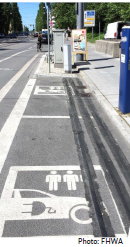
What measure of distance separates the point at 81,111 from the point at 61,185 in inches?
147

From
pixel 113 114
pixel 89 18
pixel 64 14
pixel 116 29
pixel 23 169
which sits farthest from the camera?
pixel 64 14

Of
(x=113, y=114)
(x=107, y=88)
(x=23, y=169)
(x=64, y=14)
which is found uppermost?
(x=64, y=14)

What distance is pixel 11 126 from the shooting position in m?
5.94

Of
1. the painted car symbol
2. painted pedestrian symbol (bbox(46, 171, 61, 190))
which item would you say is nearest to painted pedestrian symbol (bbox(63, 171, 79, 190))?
painted pedestrian symbol (bbox(46, 171, 61, 190))

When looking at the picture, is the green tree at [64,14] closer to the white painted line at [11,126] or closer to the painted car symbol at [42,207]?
the white painted line at [11,126]

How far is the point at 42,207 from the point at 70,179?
0.73 metres

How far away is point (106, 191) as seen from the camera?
3.55 metres

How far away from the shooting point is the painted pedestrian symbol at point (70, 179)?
3658 millimetres

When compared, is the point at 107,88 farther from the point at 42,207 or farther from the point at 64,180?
the point at 42,207

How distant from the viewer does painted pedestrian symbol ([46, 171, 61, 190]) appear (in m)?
3.65

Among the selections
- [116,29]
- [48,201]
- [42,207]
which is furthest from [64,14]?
[42,207]

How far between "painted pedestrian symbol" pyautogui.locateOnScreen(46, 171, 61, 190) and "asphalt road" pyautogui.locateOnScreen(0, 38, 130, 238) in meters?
0.01

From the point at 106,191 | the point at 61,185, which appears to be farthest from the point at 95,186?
the point at 61,185

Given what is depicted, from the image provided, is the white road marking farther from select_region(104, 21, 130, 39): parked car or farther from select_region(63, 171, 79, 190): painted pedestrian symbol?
select_region(104, 21, 130, 39): parked car
